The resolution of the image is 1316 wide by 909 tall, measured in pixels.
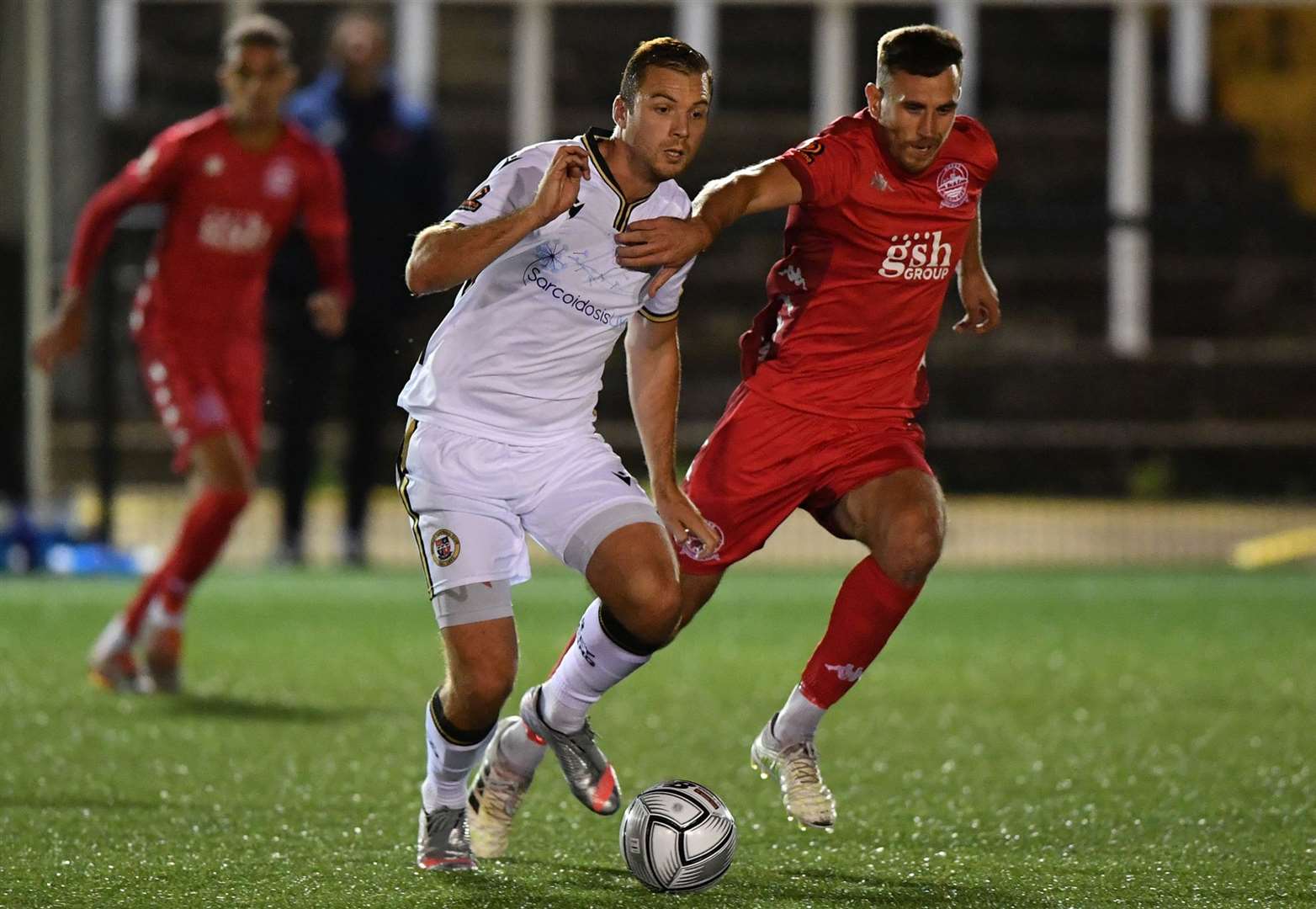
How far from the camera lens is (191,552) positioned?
700 centimetres

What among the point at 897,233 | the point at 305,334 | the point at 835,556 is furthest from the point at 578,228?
the point at 835,556

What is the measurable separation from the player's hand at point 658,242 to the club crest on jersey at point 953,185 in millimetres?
779

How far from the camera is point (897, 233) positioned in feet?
16.5

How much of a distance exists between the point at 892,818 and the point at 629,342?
1.23 metres

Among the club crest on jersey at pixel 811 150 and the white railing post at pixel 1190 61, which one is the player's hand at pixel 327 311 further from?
the white railing post at pixel 1190 61

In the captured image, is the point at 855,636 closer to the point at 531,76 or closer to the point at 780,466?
the point at 780,466

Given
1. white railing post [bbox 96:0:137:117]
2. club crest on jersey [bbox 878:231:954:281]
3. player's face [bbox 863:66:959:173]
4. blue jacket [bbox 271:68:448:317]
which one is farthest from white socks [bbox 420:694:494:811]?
white railing post [bbox 96:0:137:117]

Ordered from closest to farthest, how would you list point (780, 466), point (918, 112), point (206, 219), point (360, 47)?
point (918, 112) → point (780, 466) → point (206, 219) → point (360, 47)

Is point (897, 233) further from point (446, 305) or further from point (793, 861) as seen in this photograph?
point (446, 305)

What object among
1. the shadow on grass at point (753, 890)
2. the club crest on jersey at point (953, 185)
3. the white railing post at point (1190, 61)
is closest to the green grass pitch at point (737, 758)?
the shadow on grass at point (753, 890)

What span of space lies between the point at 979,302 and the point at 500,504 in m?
1.42

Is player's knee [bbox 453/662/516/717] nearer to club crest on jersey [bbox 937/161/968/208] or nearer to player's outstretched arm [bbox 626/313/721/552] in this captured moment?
player's outstretched arm [bbox 626/313/721/552]

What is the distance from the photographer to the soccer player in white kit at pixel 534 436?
14.6ft

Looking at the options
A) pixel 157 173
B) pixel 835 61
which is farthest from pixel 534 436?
pixel 835 61
